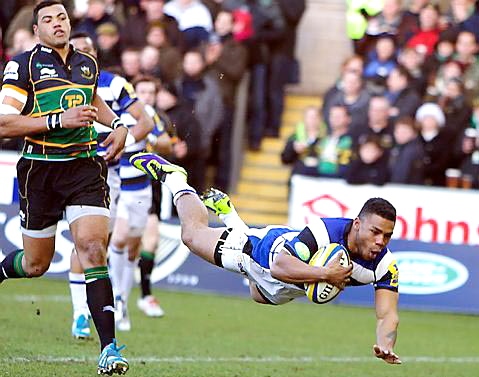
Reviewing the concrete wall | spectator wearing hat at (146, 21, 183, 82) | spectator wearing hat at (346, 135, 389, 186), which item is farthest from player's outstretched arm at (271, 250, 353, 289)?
the concrete wall

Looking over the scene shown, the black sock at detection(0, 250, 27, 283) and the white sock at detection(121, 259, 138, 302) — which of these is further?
the white sock at detection(121, 259, 138, 302)

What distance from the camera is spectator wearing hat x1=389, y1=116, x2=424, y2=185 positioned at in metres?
17.2

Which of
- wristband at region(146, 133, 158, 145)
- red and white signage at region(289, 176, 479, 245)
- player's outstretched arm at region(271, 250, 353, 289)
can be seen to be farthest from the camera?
red and white signage at region(289, 176, 479, 245)

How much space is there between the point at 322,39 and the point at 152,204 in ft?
26.4

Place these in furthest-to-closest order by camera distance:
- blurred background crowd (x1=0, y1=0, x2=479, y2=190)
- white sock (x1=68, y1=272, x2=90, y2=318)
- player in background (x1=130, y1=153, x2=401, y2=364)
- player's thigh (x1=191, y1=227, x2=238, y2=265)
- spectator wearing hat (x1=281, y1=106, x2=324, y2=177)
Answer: spectator wearing hat (x1=281, y1=106, x2=324, y2=177) → blurred background crowd (x1=0, y1=0, x2=479, y2=190) → white sock (x1=68, y1=272, x2=90, y2=318) → player's thigh (x1=191, y1=227, x2=238, y2=265) → player in background (x1=130, y1=153, x2=401, y2=364)

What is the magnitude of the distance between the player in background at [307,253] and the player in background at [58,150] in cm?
88

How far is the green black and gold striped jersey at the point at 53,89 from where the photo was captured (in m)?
9.13

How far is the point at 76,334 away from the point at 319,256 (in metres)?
3.66

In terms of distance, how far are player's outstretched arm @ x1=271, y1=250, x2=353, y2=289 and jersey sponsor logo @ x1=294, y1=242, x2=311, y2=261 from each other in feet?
0.16

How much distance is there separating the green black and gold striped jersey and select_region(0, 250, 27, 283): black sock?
88 centimetres

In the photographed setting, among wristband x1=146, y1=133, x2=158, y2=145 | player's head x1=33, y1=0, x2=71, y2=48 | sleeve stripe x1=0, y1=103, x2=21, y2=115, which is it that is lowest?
wristband x1=146, y1=133, x2=158, y2=145

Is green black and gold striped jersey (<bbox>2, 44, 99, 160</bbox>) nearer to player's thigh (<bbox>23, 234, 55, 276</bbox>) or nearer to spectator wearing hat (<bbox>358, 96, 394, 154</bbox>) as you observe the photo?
player's thigh (<bbox>23, 234, 55, 276</bbox>)

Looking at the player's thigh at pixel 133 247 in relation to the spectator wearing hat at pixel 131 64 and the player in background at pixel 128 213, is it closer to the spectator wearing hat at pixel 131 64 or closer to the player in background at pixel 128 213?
the player in background at pixel 128 213

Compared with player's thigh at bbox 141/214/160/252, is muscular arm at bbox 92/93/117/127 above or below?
above
